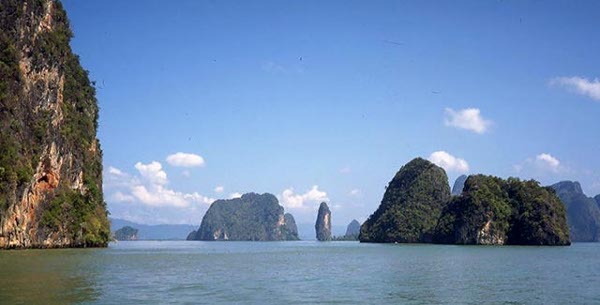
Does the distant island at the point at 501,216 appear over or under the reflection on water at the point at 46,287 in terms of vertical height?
over

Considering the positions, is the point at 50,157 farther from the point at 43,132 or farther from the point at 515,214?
the point at 515,214

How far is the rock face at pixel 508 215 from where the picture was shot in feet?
322

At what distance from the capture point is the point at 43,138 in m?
62.6

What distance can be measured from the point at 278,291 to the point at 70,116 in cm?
6144

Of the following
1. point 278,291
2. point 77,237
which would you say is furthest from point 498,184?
point 278,291

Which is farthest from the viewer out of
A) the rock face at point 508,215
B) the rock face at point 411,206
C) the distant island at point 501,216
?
the rock face at point 411,206

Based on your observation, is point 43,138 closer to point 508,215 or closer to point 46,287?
point 46,287

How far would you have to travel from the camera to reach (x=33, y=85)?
62.7 metres

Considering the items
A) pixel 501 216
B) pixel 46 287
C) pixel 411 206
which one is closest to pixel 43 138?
pixel 46 287

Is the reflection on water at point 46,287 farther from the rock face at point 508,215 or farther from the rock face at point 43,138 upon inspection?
the rock face at point 508,215

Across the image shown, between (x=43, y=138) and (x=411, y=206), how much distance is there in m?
92.5

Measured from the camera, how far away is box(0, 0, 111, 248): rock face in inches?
2207

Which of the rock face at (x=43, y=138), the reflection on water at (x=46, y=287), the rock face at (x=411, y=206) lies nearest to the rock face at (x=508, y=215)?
the rock face at (x=411, y=206)

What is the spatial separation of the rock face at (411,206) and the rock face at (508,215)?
19.3 m
